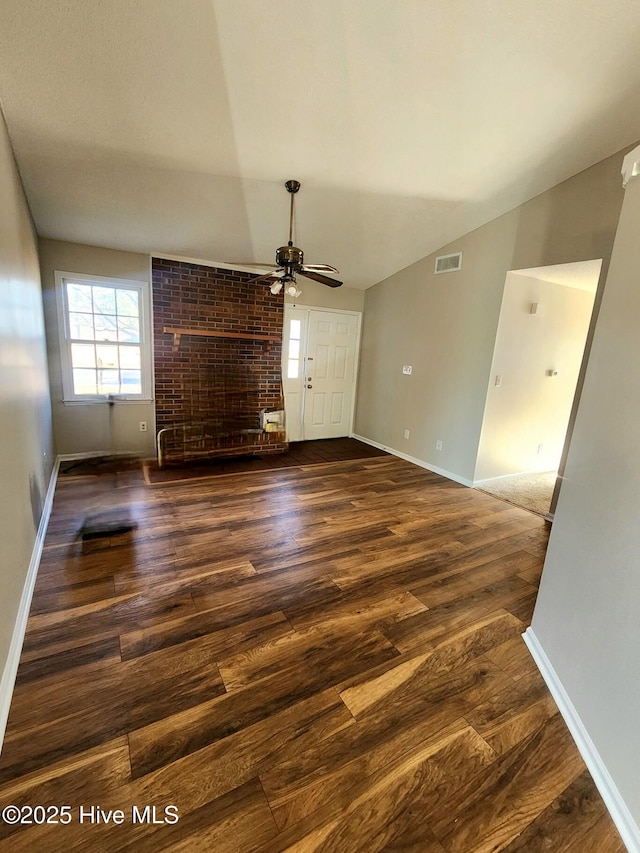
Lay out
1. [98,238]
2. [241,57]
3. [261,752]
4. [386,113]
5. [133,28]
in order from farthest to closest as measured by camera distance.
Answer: [98,238]
[386,113]
[241,57]
[133,28]
[261,752]

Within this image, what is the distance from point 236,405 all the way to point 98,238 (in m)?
2.34

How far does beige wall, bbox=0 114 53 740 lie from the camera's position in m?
1.52

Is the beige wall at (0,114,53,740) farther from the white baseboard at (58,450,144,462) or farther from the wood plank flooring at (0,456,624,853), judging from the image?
the white baseboard at (58,450,144,462)

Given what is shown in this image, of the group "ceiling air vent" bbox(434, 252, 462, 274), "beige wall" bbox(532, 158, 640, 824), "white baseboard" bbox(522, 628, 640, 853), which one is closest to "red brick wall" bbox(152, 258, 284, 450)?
"ceiling air vent" bbox(434, 252, 462, 274)

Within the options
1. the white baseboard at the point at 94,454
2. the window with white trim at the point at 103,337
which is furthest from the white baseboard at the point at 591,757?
the window with white trim at the point at 103,337

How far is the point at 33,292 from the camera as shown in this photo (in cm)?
291

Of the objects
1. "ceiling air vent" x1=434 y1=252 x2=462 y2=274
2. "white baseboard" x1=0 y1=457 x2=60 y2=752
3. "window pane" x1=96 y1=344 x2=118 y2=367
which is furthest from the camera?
"window pane" x1=96 y1=344 x2=118 y2=367

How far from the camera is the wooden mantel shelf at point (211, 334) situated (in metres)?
4.32

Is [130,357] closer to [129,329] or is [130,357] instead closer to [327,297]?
[129,329]

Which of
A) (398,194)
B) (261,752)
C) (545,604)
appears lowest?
(261,752)

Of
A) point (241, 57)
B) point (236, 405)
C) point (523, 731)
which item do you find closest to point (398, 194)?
point (241, 57)

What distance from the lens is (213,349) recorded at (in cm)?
461

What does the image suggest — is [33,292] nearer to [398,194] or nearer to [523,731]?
[398,194]

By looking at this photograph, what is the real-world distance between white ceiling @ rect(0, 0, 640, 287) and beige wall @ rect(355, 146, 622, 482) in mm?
255
